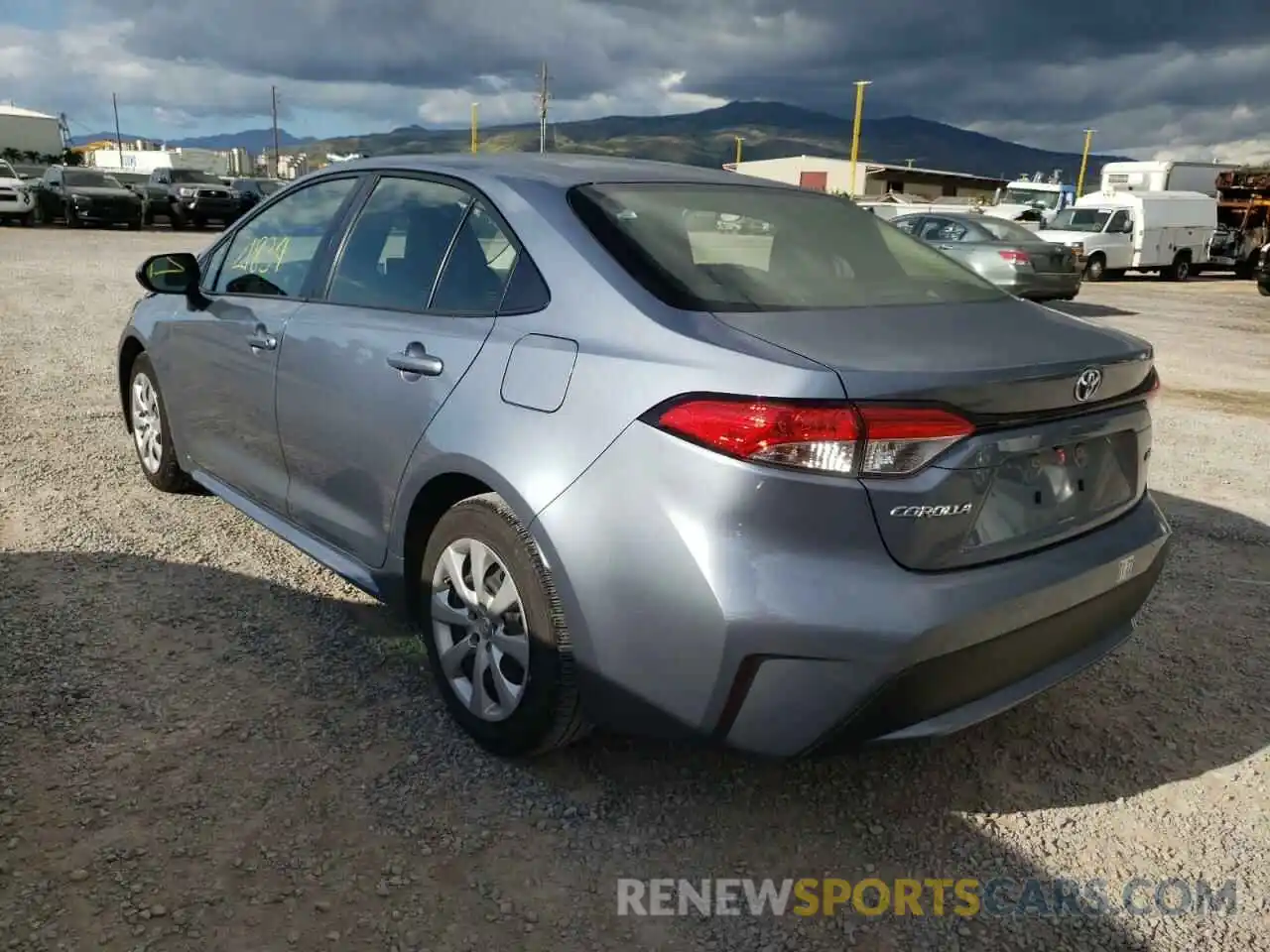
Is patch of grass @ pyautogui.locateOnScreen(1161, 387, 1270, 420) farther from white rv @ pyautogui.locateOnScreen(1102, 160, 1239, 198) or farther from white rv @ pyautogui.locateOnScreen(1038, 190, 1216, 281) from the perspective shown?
white rv @ pyautogui.locateOnScreen(1102, 160, 1239, 198)

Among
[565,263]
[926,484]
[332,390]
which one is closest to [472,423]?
[565,263]

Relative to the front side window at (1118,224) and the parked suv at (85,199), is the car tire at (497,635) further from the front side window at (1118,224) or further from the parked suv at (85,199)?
the parked suv at (85,199)

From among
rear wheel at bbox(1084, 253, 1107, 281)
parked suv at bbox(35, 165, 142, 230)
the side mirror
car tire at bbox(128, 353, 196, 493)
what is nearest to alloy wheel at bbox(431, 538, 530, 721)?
the side mirror

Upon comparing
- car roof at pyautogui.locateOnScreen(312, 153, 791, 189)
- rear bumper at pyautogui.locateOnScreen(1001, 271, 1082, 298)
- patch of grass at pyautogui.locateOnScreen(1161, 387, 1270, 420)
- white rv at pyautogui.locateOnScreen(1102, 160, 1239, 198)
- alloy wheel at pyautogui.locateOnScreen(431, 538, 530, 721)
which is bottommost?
patch of grass at pyautogui.locateOnScreen(1161, 387, 1270, 420)

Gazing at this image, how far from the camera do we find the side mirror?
4.11 metres

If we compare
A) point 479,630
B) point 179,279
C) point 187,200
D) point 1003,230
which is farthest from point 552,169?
point 187,200

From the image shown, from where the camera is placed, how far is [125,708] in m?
2.95

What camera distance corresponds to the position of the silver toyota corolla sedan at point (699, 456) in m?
2.09

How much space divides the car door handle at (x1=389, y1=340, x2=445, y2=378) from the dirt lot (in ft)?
3.39

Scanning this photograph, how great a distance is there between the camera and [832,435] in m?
2.06

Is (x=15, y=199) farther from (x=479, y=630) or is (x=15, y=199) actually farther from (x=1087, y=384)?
(x=1087, y=384)

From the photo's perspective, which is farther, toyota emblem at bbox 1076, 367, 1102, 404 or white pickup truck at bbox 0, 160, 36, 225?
white pickup truck at bbox 0, 160, 36, 225

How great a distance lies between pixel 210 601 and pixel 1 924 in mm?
1663

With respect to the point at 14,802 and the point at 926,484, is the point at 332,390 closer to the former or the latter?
the point at 14,802
